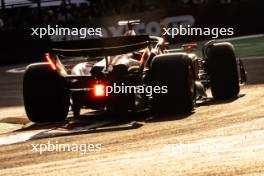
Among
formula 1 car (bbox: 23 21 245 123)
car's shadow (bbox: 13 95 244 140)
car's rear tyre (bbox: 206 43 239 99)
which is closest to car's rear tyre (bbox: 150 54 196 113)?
formula 1 car (bbox: 23 21 245 123)

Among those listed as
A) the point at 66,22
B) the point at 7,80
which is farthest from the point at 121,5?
the point at 7,80

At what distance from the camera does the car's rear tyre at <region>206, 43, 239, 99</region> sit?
11.1 m

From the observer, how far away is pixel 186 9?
26609mm

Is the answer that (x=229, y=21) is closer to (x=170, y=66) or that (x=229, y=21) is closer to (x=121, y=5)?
(x=121, y=5)

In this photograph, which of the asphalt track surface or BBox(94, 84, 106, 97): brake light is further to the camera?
BBox(94, 84, 106, 97): brake light

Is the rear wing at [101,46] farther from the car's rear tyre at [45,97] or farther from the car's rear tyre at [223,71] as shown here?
the car's rear tyre at [223,71]

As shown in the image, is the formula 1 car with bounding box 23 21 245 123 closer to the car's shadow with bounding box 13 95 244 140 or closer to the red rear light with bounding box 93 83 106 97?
the red rear light with bounding box 93 83 106 97

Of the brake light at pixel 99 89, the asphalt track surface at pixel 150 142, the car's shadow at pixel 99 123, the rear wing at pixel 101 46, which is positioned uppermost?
the rear wing at pixel 101 46

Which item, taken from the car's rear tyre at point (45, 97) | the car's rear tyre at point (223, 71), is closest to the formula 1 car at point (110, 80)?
the car's rear tyre at point (45, 97)

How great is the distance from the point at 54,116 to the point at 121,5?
1809 centimetres

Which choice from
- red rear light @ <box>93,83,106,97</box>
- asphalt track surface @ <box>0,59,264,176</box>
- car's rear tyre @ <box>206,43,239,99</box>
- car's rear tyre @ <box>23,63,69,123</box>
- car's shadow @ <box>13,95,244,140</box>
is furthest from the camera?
car's rear tyre @ <box>206,43,239,99</box>

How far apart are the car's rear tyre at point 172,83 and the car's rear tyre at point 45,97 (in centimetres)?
140

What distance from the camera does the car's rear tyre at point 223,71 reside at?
1105 cm

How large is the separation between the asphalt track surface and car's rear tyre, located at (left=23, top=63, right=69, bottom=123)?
219 millimetres
